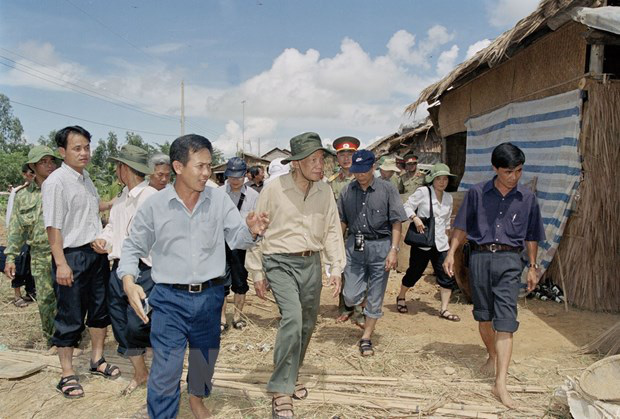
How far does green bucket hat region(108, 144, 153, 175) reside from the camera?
3.94 metres

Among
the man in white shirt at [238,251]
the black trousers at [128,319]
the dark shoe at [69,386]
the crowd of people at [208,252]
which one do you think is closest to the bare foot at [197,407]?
the crowd of people at [208,252]

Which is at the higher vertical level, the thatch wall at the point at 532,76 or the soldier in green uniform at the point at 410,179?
the thatch wall at the point at 532,76

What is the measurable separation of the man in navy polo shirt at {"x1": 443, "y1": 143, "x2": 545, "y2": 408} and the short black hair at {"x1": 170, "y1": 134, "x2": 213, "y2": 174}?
2235 millimetres

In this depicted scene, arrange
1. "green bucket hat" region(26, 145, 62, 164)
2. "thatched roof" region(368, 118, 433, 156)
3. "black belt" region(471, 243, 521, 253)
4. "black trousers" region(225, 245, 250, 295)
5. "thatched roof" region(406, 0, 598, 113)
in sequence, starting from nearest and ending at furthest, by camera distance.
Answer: "black belt" region(471, 243, 521, 253)
"green bucket hat" region(26, 145, 62, 164)
"thatched roof" region(406, 0, 598, 113)
"black trousers" region(225, 245, 250, 295)
"thatched roof" region(368, 118, 433, 156)

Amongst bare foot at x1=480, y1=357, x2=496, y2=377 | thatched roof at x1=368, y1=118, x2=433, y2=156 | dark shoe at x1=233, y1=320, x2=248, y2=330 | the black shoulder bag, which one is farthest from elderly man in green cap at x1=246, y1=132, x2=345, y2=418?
thatched roof at x1=368, y1=118, x2=433, y2=156

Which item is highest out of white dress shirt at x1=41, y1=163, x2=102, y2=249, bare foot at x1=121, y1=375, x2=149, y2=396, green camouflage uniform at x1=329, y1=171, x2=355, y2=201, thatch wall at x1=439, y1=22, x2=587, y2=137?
thatch wall at x1=439, y1=22, x2=587, y2=137

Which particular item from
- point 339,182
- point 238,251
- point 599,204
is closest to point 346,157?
point 339,182

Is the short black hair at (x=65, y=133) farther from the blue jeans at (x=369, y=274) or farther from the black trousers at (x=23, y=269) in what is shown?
the black trousers at (x=23, y=269)

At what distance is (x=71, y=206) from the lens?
3.94 meters

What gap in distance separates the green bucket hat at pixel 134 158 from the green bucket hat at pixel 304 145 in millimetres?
1222

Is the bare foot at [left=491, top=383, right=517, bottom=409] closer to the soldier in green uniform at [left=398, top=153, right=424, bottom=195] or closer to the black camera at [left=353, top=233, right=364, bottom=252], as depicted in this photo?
the black camera at [left=353, top=233, right=364, bottom=252]

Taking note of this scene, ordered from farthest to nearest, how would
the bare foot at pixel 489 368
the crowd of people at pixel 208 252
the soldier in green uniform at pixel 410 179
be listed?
the soldier in green uniform at pixel 410 179 < the bare foot at pixel 489 368 < the crowd of people at pixel 208 252

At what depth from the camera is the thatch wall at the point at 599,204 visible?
18.8 ft

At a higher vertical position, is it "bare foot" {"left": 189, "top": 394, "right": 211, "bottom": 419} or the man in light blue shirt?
the man in light blue shirt
